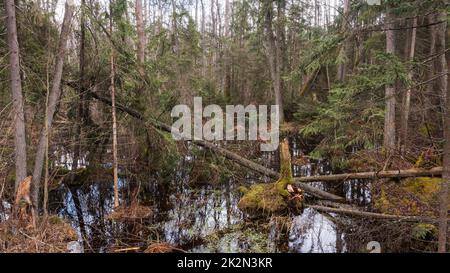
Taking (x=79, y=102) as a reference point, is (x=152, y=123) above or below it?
below

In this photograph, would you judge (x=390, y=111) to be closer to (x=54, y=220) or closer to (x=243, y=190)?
(x=243, y=190)

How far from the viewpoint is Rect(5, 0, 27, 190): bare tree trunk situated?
21.4ft

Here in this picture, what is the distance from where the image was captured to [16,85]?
6648 mm

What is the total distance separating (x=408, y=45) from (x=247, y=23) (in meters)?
9.61

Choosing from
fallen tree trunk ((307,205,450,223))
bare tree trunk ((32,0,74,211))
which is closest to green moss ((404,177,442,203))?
fallen tree trunk ((307,205,450,223))

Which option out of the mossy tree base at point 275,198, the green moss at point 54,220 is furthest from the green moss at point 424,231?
the green moss at point 54,220

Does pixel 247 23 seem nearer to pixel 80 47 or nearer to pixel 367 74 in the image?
pixel 367 74

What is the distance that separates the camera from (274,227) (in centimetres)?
769

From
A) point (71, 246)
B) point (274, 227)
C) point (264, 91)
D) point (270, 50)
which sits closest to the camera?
point (71, 246)

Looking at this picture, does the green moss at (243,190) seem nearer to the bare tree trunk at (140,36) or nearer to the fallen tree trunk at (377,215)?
the fallen tree trunk at (377,215)

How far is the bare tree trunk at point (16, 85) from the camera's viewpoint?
21.4 ft

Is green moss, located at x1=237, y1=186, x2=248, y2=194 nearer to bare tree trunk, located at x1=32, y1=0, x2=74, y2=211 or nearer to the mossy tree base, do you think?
the mossy tree base
